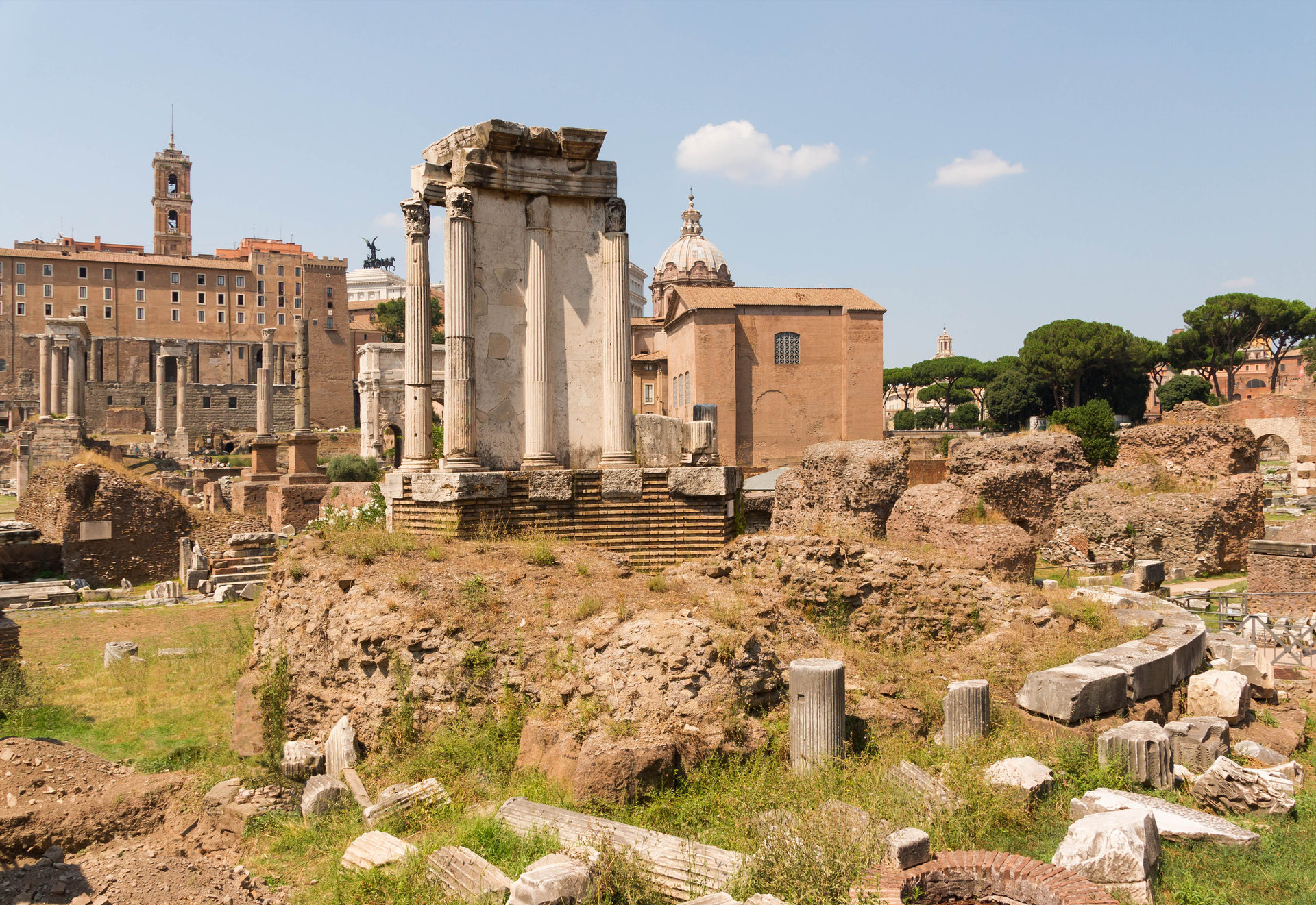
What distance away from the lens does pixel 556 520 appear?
8.54 metres

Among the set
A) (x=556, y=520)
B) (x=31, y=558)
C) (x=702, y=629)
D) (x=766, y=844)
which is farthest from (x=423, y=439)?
(x=31, y=558)

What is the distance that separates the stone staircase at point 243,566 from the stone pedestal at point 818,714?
14.4m

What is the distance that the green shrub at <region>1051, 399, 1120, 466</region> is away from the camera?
2914 centimetres

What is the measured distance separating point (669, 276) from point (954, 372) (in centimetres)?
3041

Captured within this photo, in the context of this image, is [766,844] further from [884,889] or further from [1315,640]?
[1315,640]

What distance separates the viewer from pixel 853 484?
14.1 metres

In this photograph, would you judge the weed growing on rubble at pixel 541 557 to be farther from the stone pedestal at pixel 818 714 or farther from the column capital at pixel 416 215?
the column capital at pixel 416 215

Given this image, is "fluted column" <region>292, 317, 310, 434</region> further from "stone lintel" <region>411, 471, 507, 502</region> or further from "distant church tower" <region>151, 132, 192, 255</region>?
"distant church tower" <region>151, 132, 192, 255</region>

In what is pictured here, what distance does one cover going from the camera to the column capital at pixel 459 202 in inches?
332

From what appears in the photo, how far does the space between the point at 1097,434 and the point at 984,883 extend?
2880 cm

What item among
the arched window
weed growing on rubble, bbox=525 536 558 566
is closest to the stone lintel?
weed growing on rubble, bbox=525 536 558 566

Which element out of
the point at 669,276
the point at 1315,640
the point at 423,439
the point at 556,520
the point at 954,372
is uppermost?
the point at 669,276

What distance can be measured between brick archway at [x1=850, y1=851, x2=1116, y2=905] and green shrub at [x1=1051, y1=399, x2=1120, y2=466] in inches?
1068

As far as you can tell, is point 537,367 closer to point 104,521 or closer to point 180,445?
point 104,521
